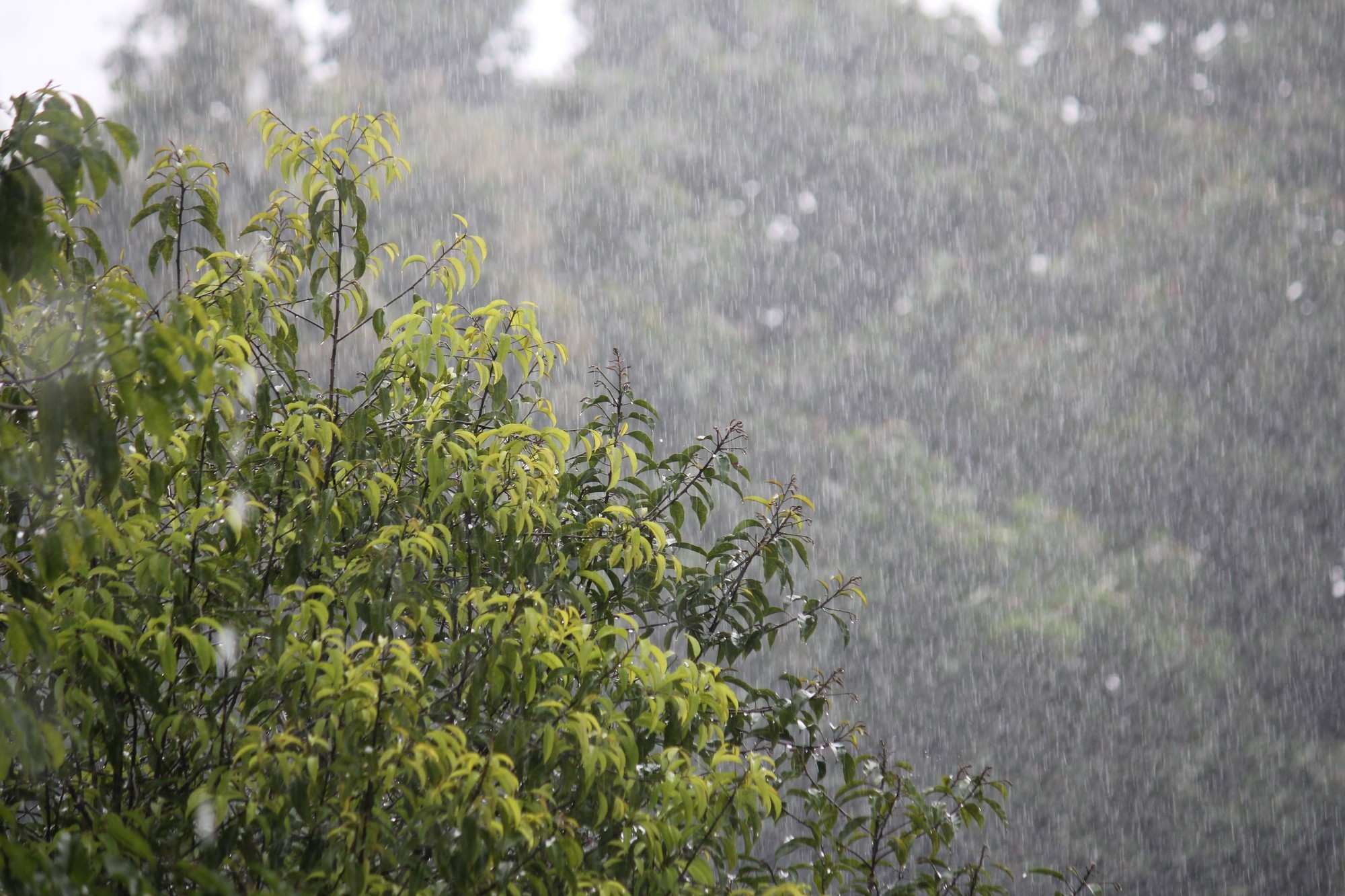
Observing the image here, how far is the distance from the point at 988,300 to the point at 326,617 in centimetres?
889

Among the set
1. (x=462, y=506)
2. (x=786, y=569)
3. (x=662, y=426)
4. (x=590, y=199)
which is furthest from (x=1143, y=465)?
(x=462, y=506)

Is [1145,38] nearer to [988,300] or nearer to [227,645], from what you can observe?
[988,300]

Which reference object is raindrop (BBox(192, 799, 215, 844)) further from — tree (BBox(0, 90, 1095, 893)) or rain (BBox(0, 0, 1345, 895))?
rain (BBox(0, 0, 1345, 895))

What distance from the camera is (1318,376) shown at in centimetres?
791

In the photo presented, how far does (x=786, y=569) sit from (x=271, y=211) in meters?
1.07

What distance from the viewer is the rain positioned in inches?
293

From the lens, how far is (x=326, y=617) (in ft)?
4.24

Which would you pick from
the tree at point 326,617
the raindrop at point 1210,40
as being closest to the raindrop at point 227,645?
the tree at point 326,617

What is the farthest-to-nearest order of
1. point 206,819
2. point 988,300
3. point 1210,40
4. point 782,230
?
point 782,230
point 1210,40
point 988,300
point 206,819

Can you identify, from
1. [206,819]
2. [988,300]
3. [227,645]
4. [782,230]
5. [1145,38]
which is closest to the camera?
[206,819]

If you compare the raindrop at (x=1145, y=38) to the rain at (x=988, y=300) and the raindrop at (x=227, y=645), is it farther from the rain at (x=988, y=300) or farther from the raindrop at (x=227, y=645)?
the raindrop at (x=227, y=645)

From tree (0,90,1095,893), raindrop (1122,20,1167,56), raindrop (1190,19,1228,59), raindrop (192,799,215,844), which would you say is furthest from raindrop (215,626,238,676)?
raindrop (1122,20,1167,56)

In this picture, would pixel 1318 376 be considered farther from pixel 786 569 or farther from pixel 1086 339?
pixel 786 569

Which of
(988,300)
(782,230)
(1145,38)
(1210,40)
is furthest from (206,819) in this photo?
(1145,38)
